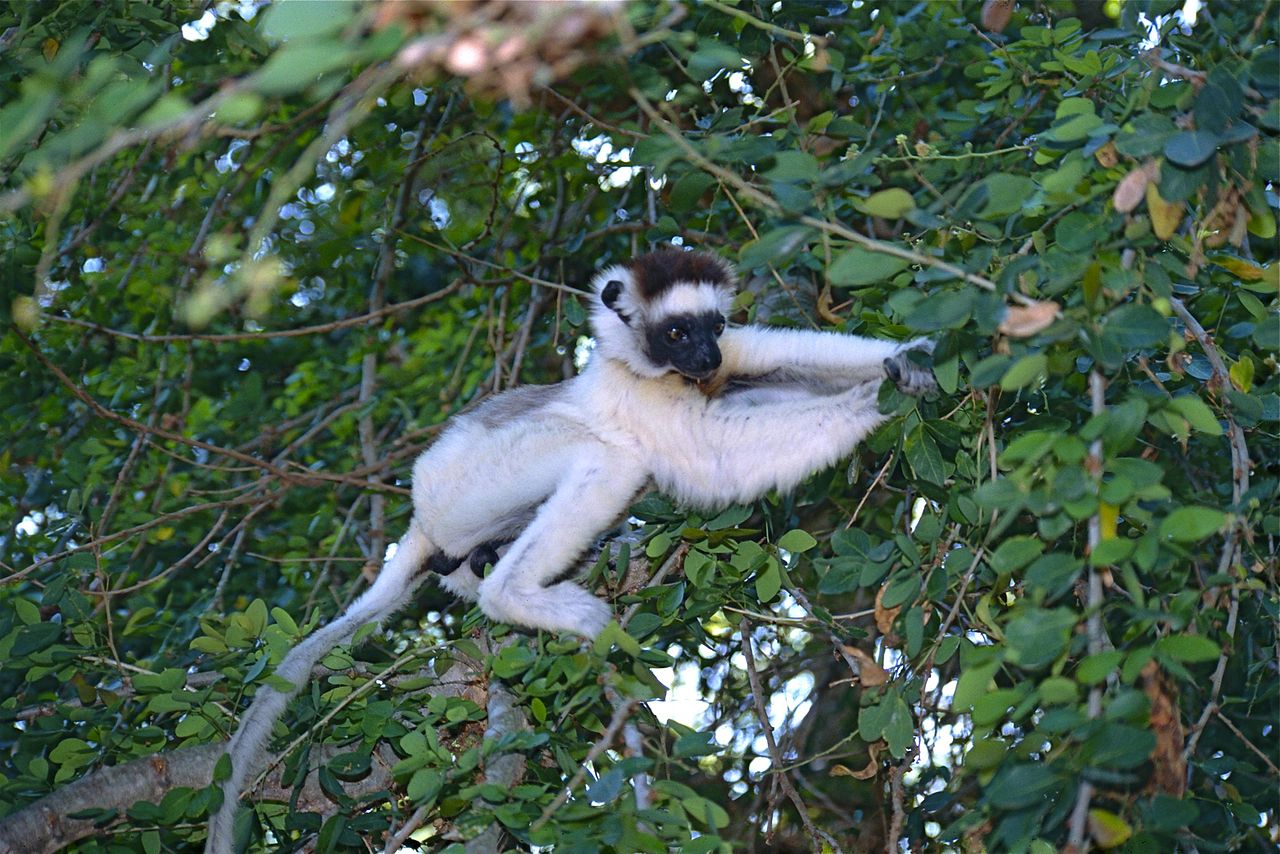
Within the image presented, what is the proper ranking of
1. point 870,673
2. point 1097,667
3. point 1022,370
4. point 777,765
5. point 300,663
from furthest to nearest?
point 300,663 → point 777,765 → point 870,673 → point 1022,370 → point 1097,667

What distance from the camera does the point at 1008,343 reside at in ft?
7.83

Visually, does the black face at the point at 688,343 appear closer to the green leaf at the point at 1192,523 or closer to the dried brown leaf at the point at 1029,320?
the dried brown leaf at the point at 1029,320

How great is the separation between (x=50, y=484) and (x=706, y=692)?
3.10 m

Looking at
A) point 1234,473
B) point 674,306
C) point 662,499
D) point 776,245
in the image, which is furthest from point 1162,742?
point 674,306

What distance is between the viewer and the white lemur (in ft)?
12.5

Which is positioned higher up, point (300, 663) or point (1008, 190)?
point (1008, 190)

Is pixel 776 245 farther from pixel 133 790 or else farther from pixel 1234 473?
pixel 133 790

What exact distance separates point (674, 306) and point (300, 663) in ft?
5.90

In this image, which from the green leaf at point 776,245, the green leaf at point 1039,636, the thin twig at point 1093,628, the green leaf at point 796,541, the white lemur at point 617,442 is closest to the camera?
the thin twig at point 1093,628

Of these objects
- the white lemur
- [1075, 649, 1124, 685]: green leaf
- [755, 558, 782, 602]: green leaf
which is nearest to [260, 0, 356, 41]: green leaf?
[1075, 649, 1124, 685]: green leaf

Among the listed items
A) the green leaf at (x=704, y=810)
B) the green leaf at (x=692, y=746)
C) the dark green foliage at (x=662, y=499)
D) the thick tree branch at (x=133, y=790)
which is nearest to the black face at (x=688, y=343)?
the dark green foliage at (x=662, y=499)

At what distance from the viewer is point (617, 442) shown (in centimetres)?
422

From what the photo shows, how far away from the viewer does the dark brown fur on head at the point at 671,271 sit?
4.41m

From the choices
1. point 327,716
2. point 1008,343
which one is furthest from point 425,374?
point 1008,343
